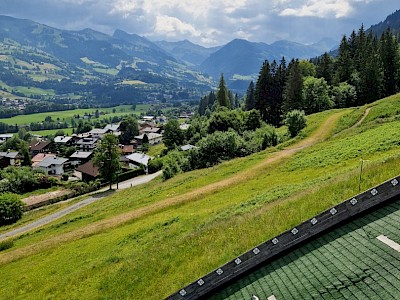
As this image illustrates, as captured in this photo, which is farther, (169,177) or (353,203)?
(169,177)

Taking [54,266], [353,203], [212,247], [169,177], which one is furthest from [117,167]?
[353,203]

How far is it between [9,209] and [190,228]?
5419 cm

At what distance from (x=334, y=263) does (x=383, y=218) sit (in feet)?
6.46

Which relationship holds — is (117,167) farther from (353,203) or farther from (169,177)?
(353,203)

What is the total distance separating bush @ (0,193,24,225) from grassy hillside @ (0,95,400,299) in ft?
73.9

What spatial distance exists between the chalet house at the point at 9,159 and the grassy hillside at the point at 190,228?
327ft

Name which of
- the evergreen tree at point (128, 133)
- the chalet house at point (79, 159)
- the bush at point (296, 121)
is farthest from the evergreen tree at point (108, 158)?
the evergreen tree at point (128, 133)

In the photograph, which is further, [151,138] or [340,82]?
[151,138]

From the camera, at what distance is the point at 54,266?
87.8ft

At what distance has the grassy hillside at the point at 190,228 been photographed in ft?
54.4

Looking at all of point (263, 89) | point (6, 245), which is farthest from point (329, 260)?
point (263, 89)

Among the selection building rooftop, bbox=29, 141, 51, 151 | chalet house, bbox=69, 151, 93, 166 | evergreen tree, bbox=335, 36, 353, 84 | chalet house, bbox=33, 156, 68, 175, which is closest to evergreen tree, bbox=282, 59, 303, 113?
evergreen tree, bbox=335, 36, 353, 84

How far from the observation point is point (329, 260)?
9742 millimetres

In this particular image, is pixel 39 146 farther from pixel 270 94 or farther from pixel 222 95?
pixel 270 94
